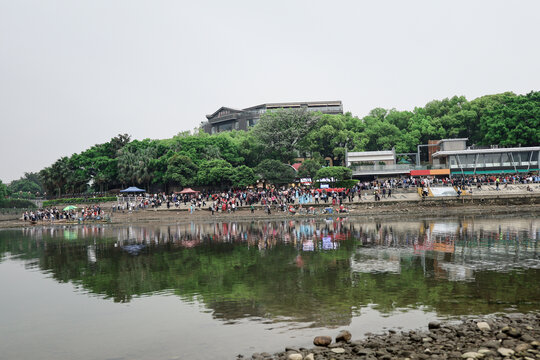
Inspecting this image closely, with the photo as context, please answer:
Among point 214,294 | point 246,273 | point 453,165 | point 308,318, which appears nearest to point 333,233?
point 246,273

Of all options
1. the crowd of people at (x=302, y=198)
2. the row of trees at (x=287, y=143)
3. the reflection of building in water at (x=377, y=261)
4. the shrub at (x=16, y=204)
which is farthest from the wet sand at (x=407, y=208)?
the shrub at (x=16, y=204)

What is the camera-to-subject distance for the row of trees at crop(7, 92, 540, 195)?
6462 centimetres

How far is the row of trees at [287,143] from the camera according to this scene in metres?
64.6

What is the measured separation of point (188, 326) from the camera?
12.1 metres

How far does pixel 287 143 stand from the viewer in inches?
2766

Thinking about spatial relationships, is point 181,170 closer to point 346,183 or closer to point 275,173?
point 275,173

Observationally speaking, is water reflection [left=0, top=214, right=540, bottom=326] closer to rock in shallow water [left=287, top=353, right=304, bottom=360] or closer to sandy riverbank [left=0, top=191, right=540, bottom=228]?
rock in shallow water [left=287, top=353, right=304, bottom=360]

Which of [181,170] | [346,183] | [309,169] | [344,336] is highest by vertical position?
[181,170]

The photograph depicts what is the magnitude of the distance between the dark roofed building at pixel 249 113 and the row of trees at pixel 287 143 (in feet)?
120

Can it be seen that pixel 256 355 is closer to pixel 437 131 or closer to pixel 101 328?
pixel 101 328

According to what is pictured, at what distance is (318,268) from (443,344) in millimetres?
9826

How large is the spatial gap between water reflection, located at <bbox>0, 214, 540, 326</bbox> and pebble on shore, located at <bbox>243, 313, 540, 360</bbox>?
5.27ft

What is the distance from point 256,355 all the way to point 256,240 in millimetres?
20248

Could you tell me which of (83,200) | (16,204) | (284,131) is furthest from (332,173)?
(16,204)
